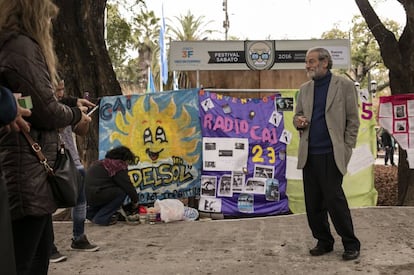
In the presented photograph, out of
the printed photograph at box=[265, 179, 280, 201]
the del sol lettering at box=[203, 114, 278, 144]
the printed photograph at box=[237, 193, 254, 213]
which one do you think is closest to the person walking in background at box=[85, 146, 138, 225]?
the del sol lettering at box=[203, 114, 278, 144]

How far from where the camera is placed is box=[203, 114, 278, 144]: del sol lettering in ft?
23.4

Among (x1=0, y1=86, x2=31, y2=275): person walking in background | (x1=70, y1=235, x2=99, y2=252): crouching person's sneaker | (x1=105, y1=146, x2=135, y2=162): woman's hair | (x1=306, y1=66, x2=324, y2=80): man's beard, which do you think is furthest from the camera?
(x1=105, y1=146, x2=135, y2=162): woman's hair

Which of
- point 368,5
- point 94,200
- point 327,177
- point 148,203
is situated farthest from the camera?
point 368,5

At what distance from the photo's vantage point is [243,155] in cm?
717

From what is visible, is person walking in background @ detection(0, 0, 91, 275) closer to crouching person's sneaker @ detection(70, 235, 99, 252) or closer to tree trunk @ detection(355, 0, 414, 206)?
crouching person's sneaker @ detection(70, 235, 99, 252)

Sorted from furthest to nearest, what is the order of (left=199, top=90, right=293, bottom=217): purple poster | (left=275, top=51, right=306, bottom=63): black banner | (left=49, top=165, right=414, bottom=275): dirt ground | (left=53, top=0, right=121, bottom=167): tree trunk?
(left=275, top=51, right=306, bottom=63): black banner, (left=53, top=0, right=121, bottom=167): tree trunk, (left=199, top=90, right=293, bottom=217): purple poster, (left=49, top=165, right=414, bottom=275): dirt ground

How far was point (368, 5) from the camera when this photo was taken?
8.73 metres

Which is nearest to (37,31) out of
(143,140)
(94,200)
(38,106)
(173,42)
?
(38,106)

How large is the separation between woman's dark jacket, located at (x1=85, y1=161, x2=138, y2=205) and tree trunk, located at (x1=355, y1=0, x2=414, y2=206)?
432 cm

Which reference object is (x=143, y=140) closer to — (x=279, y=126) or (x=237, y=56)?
(x=279, y=126)

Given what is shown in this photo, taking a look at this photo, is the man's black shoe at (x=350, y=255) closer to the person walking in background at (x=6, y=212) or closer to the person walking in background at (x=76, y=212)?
the person walking in background at (x=76, y=212)

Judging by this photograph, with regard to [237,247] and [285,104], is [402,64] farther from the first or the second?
[237,247]

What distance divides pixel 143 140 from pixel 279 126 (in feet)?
6.58

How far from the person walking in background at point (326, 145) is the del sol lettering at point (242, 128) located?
223cm
